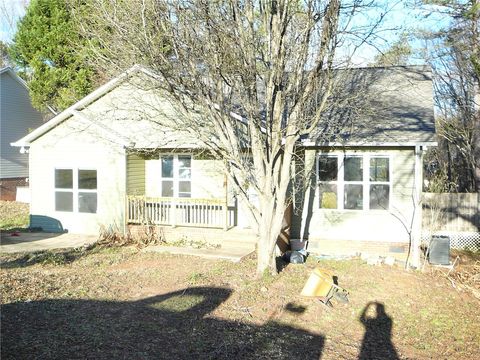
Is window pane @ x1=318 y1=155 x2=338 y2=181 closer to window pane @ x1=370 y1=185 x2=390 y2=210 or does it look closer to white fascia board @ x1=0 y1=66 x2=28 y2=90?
window pane @ x1=370 y1=185 x2=390 y2=210

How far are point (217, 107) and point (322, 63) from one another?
2.31 meters

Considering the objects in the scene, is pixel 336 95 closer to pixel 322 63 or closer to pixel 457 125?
Answer: pixel 322 63

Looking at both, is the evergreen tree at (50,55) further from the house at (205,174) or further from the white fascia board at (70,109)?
the house at (205,174)

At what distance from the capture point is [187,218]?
14312 millimetres

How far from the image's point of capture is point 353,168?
522 inches

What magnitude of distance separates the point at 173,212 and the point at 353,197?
17.4 feet

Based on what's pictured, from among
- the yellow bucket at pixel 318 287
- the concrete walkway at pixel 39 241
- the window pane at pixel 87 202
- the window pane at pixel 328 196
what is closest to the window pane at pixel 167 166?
the window pane at pixel 87 202

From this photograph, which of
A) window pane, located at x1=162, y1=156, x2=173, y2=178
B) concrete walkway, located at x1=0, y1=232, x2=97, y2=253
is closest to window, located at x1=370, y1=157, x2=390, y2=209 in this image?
window pane, located at x1=162, y1=156, x2=173, y2=178

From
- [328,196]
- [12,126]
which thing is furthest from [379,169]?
[12,126]

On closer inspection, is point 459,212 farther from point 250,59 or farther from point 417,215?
point 250,59

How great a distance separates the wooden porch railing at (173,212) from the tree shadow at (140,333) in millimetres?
5716

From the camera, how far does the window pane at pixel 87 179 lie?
1542 centimetres

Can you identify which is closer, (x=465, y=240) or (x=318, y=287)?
(x=318, y=287)

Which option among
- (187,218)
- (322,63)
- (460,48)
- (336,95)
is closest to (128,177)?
(187,218)
